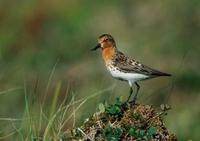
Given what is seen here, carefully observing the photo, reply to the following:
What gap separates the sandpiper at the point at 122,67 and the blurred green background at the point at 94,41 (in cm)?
518

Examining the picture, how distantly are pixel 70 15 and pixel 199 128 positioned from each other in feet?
22.9

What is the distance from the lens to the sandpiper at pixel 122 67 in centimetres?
988

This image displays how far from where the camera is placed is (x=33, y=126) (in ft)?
30.6

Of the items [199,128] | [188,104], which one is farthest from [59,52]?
[199,128]

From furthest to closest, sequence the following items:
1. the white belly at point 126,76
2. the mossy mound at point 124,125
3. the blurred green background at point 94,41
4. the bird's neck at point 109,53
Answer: the blurred green background at point 94,41 → the bird's neck at point 109,53 → the white belly at point 126,76 → the mossy mound at point 124,125

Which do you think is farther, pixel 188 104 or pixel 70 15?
pixel 70 15

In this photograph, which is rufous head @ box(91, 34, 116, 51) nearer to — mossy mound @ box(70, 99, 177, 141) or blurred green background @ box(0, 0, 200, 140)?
mossy mound @ box(70, 99, 177, 141)

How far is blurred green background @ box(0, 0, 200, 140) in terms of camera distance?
16.5 meters

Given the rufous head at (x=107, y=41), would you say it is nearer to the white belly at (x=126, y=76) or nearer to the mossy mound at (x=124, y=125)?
the white belly at (x=126, y=76)

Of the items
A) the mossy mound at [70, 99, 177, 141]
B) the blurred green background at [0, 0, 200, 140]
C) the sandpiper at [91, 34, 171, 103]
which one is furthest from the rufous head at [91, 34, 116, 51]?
the blurred green background at [0, 0, 200, 140]

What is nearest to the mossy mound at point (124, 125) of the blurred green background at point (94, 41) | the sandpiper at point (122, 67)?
the sandpiper at point (122, 67)

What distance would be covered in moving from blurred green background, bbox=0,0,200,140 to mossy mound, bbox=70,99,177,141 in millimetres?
6301

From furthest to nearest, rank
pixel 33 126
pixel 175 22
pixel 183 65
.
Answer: pixel 175 22 → pixel 183 65 → pixel 33 126

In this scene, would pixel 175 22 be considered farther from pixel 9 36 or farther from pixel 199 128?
pixel 199 128
